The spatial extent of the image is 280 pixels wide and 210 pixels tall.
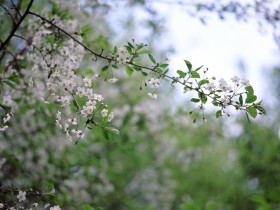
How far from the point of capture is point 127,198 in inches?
247

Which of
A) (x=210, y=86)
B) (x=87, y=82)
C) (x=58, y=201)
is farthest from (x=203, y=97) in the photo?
(x=58, y=201)

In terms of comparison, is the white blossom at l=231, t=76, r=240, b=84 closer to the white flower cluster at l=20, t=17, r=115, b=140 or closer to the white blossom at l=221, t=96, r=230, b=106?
the white blossom at l=221, t=96, r=230, b=106

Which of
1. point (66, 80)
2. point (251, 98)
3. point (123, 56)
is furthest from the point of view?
point (123, 56)

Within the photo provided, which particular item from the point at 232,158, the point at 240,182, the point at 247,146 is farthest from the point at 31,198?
the point at 232,158

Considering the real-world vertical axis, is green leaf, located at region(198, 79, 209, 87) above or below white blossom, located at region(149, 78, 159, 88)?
below

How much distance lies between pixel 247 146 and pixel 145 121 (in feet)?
5.39

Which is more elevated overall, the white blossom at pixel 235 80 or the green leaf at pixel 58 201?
the white blossom at pixel 235 80

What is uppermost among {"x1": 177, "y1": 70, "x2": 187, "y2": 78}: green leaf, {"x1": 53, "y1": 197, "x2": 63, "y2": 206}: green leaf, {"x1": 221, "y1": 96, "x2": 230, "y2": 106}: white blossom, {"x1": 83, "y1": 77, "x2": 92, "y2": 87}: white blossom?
{"x1": 177, "y1": 70, "x2": 187, "y2": 78}: green leaf

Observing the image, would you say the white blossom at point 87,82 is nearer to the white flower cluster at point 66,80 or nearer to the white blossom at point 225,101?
the white flower cluster at point 66,80

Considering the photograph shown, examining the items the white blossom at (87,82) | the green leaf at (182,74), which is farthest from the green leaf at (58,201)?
the green leaf at (182,74)

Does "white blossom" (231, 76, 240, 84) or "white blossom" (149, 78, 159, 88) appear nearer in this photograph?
"white blossom" (231, 76, 240, 84)

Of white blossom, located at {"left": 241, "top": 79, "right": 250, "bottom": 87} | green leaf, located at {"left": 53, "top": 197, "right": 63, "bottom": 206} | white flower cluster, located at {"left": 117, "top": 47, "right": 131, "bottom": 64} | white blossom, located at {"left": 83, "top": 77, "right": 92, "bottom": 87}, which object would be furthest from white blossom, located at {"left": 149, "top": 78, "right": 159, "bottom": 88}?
green leaf, located at {"left": 53, "top": 197, "right": 63, "bottom": 206}

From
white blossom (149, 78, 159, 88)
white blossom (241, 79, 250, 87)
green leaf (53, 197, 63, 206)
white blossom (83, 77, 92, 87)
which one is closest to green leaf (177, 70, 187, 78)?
white blossom (149, 78, 159, 88)

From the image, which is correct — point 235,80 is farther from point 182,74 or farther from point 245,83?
point 182,74
